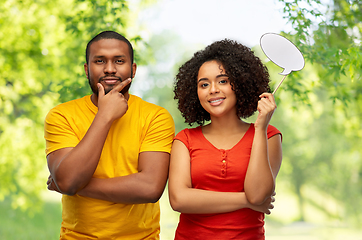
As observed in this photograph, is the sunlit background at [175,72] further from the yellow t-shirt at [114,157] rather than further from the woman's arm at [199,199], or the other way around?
the woman's arm at [199,199]

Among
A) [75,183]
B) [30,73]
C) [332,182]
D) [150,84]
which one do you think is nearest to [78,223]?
[75,183]

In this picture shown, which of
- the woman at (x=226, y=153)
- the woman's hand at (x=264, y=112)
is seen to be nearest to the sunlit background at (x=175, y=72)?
the woman at (x=226, y=153)

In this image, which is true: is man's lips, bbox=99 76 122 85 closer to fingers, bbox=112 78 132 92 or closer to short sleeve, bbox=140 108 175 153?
fingers, bbox=112 78 132 92

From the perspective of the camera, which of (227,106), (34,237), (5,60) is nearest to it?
(227,106)

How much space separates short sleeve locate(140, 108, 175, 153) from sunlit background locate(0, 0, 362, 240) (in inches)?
29.9

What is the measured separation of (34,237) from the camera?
36.7 ft

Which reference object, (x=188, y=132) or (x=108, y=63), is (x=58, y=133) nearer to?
(x=108, y=63)

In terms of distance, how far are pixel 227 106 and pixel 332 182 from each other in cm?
1413

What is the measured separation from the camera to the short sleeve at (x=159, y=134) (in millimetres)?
1985

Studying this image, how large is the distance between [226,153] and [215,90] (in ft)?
1.19

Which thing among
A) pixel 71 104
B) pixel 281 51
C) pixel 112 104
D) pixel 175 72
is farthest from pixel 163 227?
pixel 281 51

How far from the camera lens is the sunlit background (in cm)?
385

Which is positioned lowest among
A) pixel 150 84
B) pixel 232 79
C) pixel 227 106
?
pixel 227 106

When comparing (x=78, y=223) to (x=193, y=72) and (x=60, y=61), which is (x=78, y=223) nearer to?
(x=193, y=72)
